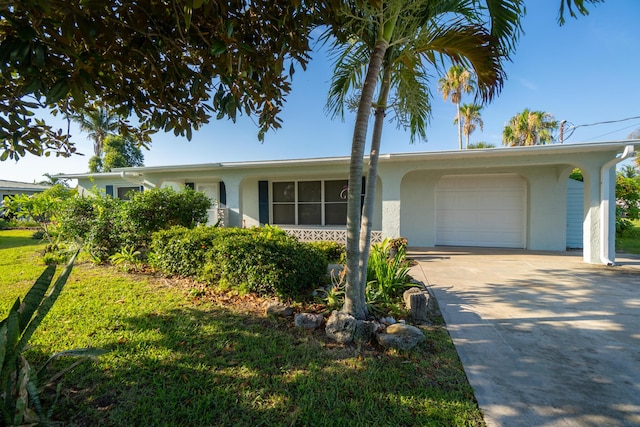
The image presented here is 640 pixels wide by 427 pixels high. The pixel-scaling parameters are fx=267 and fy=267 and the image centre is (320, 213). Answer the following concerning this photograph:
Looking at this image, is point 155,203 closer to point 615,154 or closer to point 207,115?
point 207,115

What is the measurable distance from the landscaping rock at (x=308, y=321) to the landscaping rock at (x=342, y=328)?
0.65ft

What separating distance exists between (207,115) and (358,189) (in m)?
2.08

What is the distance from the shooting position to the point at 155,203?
6.43 meters

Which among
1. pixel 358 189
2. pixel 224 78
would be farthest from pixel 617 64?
pixel 224 78

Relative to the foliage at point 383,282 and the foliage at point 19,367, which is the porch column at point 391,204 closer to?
the foliage at point 383,282

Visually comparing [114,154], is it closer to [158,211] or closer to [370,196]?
[158,211]

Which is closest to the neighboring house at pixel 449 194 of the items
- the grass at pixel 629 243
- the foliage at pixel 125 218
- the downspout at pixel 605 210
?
the downspout at pixel 605 210

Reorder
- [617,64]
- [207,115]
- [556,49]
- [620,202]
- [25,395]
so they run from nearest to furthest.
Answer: [25,395]
[207,115]
[556,49]
[617,64]
[620,202]

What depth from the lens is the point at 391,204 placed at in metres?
7.97

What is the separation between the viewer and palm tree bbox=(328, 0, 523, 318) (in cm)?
301

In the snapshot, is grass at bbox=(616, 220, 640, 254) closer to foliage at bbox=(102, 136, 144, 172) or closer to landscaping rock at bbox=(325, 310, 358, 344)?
landscaping rock at bbox=(325, 310, 358, 344)

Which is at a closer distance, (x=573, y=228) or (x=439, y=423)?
(x=439, y=423)

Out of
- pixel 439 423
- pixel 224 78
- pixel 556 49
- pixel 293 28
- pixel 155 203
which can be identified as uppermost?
pixel 556 49

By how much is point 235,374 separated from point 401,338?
1.71m
